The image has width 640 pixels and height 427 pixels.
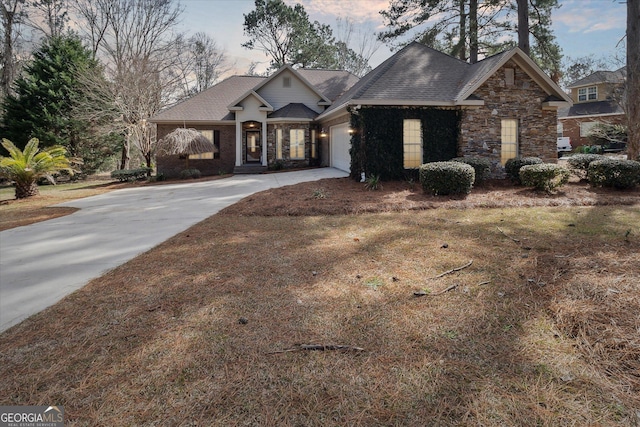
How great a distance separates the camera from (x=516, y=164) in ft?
39.0

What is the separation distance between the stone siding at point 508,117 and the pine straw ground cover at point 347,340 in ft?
28.0

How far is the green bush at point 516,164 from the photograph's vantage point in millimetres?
11812

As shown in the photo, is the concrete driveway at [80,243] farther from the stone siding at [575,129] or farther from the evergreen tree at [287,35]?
the stone siding at [575,129]

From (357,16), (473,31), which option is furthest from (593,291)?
(357,16)

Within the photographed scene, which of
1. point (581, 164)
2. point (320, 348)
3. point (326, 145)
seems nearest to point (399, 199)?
point (581, 164)

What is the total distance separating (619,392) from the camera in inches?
83.4

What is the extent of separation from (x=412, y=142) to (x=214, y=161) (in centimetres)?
1172

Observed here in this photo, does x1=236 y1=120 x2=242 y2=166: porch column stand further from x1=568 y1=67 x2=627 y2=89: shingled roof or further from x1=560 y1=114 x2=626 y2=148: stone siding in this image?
x1=568 y1=67 x2=627 y2=89: shingled roof

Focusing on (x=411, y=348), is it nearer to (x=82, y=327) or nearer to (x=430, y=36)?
(x=82, y=327)

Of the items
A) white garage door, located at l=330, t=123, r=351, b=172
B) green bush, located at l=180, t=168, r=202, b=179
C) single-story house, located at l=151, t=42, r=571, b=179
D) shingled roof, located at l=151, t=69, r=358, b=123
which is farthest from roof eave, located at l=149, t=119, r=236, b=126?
single-story house, located at l=151, t=42, r=571, b=179

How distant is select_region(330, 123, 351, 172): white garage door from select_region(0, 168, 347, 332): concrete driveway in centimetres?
628

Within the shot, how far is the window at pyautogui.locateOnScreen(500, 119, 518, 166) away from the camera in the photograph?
43.4 feet

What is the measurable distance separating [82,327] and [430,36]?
2127 cm

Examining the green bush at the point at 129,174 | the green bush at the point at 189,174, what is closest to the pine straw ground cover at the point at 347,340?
the green bush at the point at 189,174
